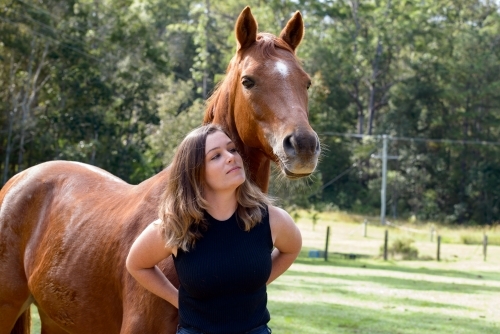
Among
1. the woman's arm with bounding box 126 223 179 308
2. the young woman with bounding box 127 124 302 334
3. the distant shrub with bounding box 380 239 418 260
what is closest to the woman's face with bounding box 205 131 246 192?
the young woman with bounding box 127 124 302 334

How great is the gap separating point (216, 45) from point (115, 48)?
766 inches

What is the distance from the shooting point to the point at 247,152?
372cm

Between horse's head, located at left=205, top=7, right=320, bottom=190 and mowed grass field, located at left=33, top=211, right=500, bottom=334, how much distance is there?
510cm

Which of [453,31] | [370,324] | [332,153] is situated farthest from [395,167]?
[370,324]

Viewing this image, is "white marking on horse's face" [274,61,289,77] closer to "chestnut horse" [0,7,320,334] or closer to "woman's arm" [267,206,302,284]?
"chestnut horse" [0,7,320,334]

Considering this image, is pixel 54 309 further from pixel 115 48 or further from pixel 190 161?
pixel 115 48

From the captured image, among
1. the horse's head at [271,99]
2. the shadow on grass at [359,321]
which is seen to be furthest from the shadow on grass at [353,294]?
the horse's head at [271,99]

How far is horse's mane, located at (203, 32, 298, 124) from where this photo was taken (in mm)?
3658

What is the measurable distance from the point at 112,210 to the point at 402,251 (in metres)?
22.5

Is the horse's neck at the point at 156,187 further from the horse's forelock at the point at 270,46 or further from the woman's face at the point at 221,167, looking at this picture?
the horse's forelock at the point at 270,46

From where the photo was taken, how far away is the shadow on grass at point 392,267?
18875 millimetres

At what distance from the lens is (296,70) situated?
359cm

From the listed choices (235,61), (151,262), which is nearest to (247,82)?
(235,61)

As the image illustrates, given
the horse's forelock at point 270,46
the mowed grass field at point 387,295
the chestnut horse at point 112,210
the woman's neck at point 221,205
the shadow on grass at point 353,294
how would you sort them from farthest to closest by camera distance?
the shadow on grass at point 353,294 → the mowed grass field at point 387,295 → the horse's forelock at point 270,46 → the chestnut horse at point 112,210 → the woman's neck at point 221,205
